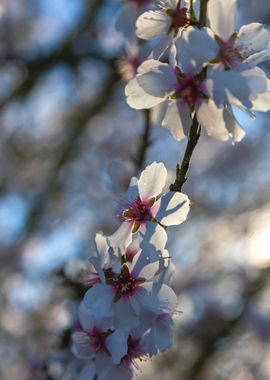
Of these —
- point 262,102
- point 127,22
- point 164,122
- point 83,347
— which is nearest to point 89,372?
point 83,347

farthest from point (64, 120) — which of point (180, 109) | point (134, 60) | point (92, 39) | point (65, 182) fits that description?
point (180, 109)

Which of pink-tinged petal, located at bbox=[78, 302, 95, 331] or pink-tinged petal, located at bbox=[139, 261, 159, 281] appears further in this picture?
pink-tinged petal, located at bbox=[78, 302, 95, 331]

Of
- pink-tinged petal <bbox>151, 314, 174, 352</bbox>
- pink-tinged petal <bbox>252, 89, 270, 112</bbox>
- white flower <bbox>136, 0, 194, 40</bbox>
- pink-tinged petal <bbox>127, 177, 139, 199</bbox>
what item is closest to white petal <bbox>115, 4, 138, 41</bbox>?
white flower <bbox>136, 0, 194, 40</bbox>

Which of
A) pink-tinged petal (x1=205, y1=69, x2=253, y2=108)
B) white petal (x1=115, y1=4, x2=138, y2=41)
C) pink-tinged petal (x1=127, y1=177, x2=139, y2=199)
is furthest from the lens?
white petal (x1=115, y1=4, x2=138, y2=41)

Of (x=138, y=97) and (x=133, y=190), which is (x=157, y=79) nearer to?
(x=138, y=97)

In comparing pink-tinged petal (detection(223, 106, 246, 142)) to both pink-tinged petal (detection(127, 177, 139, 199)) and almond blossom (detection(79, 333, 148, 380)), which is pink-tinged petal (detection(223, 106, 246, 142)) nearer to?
pink-tinged petal (detection(127, 177, 139, 199))

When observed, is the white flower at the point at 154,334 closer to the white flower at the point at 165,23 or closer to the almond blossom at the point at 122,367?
the almond blossom at the point at 122,367
